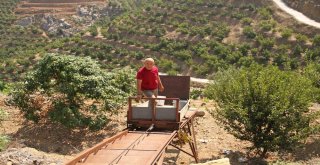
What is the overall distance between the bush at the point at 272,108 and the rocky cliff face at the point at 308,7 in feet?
127

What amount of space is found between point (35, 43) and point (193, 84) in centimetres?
3027

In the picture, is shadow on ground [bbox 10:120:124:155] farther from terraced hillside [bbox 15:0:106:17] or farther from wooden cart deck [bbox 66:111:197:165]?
terraced hillside [bbox 15:0:106:17]

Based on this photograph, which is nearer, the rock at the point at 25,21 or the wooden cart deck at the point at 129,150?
the wooden cart deck at the point at 129,150

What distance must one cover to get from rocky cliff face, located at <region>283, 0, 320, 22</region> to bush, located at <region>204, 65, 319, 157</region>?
127 feet

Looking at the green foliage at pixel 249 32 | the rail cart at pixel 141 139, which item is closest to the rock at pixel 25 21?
the green foliage at pixel 249 32

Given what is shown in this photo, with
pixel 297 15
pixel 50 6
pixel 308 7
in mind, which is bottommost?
pixel 50 6

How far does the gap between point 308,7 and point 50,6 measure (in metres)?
52.4

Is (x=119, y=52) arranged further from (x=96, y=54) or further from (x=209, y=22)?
Answer: (x=209, y=22)

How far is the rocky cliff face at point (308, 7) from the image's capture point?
4656 centimetres

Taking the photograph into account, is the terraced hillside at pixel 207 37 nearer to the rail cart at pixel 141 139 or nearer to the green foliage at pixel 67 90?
the green foliage at pixel 67 90

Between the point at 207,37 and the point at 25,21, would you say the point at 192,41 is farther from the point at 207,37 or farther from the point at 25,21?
the point at 25,21

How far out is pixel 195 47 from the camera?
46750 millimetres

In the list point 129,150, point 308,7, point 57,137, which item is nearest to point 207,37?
point 308,7

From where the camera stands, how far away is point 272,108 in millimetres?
10867
